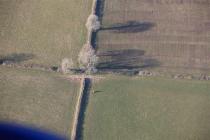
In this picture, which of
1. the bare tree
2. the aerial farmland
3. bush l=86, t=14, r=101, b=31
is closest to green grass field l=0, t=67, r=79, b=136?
the aerial farmland

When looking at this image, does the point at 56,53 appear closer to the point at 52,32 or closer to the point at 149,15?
the point at 52,32

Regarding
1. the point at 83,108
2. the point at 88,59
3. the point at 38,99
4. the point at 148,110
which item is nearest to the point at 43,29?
the point at 88,59

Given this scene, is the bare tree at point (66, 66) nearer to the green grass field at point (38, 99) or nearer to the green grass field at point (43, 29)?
the green grass field at point (38, 99)

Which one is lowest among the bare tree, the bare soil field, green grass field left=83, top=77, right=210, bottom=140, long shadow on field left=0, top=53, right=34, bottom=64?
green grass field left=83, top=77, right=210, bottom=140

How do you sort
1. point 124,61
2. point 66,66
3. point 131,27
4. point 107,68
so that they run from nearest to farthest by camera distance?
point 66,66
point 107,68
point 124,61
point 131,27

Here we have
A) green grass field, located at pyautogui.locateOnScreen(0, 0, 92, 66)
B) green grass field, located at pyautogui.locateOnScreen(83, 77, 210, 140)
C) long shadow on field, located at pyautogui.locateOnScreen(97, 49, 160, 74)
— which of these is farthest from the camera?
green grass field, located at pyautogui.locateOnScreen(0, 0, 92, 66)

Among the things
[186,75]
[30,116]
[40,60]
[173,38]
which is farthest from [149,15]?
[30,116]

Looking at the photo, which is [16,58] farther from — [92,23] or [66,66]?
[92,23]

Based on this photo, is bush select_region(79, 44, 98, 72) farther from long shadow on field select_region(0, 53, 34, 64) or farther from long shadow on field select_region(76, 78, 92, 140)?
long shadow on field select_region(0, 53, 34, 64)
